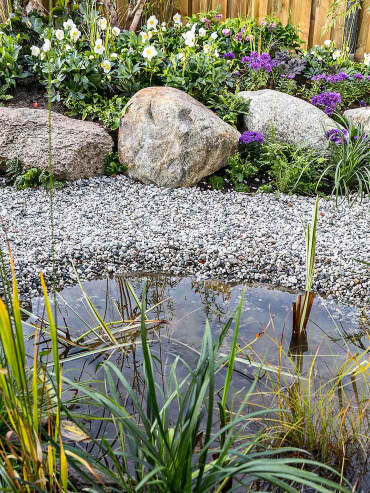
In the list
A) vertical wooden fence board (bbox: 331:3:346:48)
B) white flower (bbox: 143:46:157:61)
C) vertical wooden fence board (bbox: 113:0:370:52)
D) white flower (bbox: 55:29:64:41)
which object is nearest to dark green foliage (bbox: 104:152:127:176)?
white flower (bbox: 143:46:157:61)

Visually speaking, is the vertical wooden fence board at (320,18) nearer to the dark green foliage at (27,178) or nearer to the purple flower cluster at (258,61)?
the purple flower cluster at (258,61)

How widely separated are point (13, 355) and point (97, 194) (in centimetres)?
333

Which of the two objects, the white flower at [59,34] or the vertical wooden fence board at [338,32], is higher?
the vertical wooden fence board at [338,32]

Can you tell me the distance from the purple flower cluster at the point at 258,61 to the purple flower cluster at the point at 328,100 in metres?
0.62

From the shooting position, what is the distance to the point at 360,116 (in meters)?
5.29

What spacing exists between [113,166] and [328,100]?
2.42 meters

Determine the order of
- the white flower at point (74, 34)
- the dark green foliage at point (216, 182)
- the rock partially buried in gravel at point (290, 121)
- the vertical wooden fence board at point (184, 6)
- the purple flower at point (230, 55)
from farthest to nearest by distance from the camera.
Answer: the vertical wooden fence board at point (184, 6)
the purple flower at point (230, 55)
the white flower at point (74, 34)
the rock partially buried in gravel at point (290, 121)
the dark green foliage at point (216, 182)

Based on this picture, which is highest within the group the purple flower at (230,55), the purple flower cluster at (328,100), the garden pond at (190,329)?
the purple flower at (230,55)

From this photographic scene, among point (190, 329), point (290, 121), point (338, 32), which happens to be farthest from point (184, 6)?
point (190, 329)

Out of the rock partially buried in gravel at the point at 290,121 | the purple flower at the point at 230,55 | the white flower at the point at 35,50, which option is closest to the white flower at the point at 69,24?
the white flower at the point at 35,50

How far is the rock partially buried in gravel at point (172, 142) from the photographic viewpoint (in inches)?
180

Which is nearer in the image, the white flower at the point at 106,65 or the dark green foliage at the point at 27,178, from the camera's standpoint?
the dark green foliage at the point at 27,178

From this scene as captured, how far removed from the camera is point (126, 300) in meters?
2.97

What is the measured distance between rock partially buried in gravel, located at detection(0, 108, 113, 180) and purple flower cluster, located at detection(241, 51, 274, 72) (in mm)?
1939
